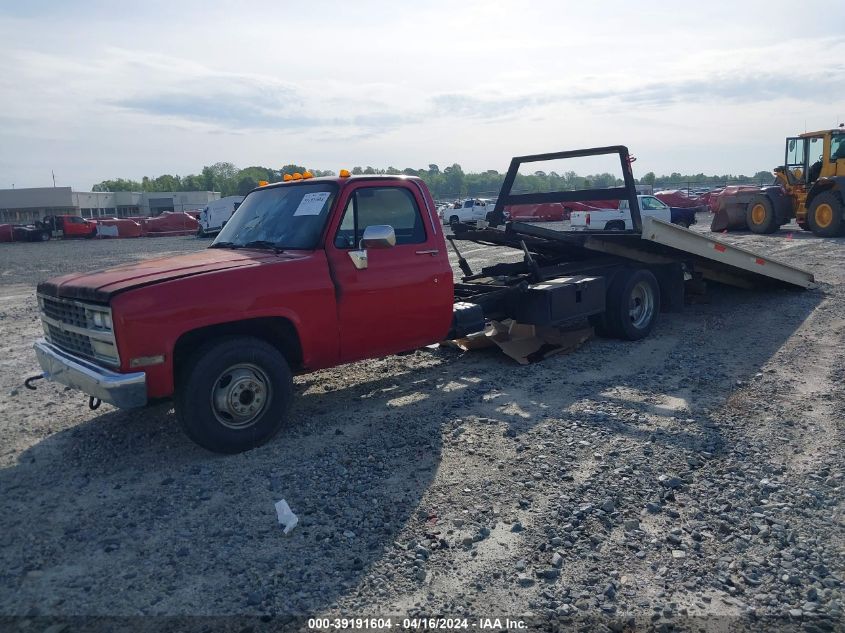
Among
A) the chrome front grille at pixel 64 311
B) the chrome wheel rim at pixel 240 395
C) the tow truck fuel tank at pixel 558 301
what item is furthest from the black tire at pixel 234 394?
the tow truck fuel tank at pixel 558 301

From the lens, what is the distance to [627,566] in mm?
3520

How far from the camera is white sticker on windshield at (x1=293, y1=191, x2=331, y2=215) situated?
18.8 feet

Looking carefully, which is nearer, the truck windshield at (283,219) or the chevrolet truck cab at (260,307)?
the chevrolet truck cab at (260,307)

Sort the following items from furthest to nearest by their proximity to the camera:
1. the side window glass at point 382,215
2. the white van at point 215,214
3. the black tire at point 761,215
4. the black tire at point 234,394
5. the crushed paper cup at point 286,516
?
the white van at point 215,214
the black tire at point 761,215
the side window glass at point 382,215
the black tire at point 234,394
the crushed paper cup at point 286,516

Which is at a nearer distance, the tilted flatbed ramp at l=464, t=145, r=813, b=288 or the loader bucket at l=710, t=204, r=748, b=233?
the tilted flatbed ramp at l=464, t=145, r=813, b=288

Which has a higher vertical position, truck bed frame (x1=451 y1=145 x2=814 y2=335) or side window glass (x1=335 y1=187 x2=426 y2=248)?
side window glass (x1=335 y1=187 x2=426 y2=248)

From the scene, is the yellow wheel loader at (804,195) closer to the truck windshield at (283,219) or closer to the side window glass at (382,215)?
the side window glass at (382,215)

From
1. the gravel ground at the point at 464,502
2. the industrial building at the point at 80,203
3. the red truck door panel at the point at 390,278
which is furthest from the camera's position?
the industrial building at the point at 80,203

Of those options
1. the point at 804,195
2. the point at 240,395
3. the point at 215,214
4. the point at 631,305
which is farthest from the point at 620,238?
the point at 215,214

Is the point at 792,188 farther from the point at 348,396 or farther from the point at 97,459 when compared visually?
the point at 97,459

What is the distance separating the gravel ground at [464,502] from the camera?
3332mm

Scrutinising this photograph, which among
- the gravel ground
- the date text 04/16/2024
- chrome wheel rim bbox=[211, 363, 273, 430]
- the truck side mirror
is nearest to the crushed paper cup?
the gravel ground

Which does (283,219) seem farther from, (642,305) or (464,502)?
(642,305)

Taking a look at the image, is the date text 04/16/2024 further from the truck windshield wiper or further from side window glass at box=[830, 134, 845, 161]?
side window glass at box=[830, 134, 845, 161]
